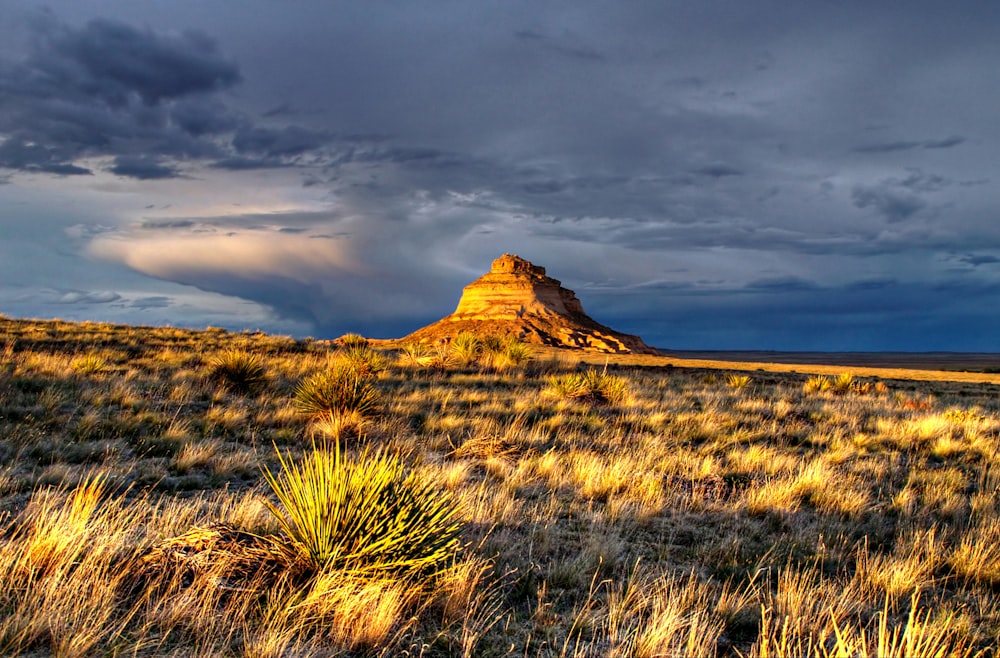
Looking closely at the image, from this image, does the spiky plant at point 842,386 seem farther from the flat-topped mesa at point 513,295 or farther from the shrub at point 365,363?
the flat-topped mesa at point 513,295

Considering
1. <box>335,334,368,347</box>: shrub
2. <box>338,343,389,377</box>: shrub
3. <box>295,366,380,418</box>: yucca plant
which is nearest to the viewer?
<box>295,366,380,418</box>: yucca plant

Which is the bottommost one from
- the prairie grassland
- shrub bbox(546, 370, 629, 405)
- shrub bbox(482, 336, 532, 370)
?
the prairie grassland

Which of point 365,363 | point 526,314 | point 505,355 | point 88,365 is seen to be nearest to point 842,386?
point 505,355

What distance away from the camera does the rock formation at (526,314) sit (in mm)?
56875

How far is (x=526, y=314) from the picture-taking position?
6266 cm

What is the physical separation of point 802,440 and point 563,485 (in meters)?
6.06

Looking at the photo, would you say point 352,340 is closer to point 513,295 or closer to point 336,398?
point 336,398

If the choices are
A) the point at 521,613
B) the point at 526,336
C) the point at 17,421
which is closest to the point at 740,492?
the point at 521,613

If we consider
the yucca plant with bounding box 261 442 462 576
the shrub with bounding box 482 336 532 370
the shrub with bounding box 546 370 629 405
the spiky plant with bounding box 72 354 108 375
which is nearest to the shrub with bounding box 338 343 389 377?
the shrub with bounding box 482 336 532 370

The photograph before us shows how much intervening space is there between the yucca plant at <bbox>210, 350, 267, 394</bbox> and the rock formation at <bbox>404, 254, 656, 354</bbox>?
134 feet

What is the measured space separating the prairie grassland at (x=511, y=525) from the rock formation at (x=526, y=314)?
42.1m

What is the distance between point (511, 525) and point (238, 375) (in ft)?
27.9

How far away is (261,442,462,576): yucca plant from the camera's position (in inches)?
159

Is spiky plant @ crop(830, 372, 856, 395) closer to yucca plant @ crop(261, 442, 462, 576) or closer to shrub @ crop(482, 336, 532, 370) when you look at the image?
shrub @ crop(482, 336, 532, 370)
